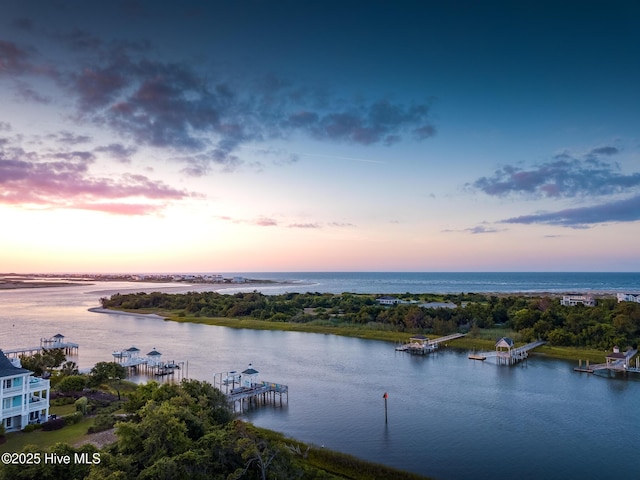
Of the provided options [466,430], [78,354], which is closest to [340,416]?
[466,430]

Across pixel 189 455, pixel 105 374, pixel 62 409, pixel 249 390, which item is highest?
pixel 189 455

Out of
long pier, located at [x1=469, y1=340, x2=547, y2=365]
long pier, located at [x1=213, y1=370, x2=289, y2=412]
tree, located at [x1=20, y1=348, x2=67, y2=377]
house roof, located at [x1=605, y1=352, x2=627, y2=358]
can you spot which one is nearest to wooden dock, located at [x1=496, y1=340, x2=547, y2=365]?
long pier, located at [x1=469, y1=340, x2=547, y2=365]

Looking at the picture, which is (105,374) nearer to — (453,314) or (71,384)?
(71,384)

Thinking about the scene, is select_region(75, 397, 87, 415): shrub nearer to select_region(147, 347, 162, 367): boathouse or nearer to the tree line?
select_region(147, 347, 162, 367): boathouse

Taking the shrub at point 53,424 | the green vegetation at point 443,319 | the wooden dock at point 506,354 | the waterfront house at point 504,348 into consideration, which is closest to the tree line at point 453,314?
the green vegetation at point 443,319

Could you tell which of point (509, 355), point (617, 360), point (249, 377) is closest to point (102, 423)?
point (249, 377)
